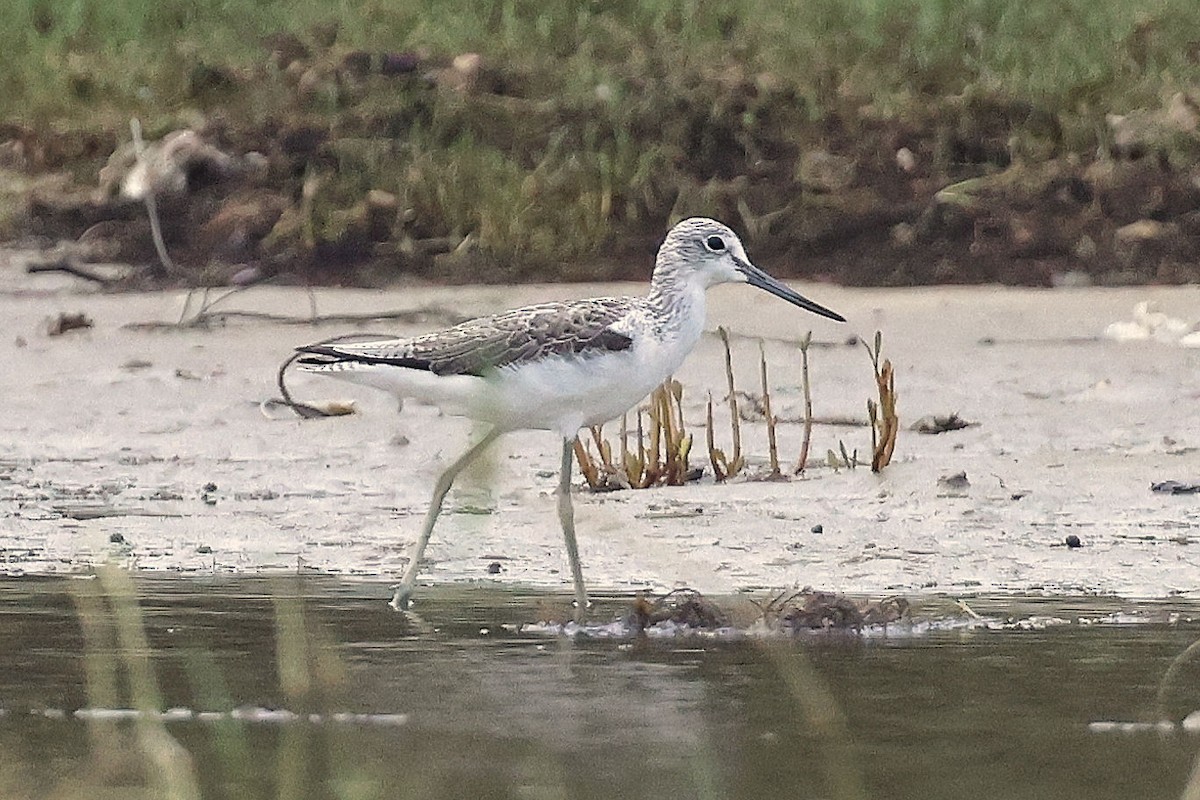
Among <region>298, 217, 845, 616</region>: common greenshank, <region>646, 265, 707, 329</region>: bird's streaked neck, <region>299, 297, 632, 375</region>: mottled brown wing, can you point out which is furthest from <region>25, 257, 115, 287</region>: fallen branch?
<region>646, 265, 707, 329</region>: bird's streaked neck

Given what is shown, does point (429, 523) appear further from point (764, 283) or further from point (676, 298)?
point (764, 283)

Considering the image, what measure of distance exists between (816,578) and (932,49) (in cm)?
724

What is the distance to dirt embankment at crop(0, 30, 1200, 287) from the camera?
12.3 m

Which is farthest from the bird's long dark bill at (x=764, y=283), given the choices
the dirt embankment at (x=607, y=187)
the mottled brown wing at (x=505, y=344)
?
the dirt embankment at (x=607, y=187)

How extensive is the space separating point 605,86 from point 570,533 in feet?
22.2

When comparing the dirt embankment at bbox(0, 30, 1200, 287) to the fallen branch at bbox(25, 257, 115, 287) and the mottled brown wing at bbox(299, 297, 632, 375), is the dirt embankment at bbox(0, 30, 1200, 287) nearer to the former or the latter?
the fallen branch at bbox(25, 257, 115, 287)

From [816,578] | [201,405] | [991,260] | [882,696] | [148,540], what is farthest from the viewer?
[991,260]

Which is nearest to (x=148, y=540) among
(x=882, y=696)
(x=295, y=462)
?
(x=295, y=462)

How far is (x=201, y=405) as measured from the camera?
10.1 m

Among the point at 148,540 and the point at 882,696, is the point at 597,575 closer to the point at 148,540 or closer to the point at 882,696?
the point at 148,540

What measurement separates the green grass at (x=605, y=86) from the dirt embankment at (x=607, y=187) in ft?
0.07

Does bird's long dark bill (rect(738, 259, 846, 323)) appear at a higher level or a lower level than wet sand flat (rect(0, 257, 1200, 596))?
higher

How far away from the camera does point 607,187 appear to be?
1262 cm

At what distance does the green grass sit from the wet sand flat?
0.92 meters
